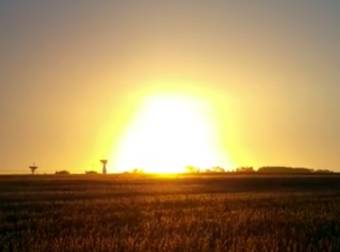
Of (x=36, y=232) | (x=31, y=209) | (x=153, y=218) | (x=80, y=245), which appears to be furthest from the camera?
(x=31, y=209)

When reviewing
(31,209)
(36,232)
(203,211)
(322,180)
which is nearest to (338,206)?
(203,211)

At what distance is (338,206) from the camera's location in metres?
31.8

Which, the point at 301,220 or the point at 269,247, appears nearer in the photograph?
the point at 269,247

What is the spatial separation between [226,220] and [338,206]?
10401 millimetres

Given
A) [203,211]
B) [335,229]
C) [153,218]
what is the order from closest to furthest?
[335,229]
[153,218]
[203,211]

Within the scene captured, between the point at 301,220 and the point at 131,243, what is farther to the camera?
the point at 301,220

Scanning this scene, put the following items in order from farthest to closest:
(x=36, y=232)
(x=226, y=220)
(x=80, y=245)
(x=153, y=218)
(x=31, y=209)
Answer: (x=31, y=209), (x=153, y=218), (x=226, y=220), (x=36, y=232), (x=80, y=245)

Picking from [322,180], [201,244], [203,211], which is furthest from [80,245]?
[322,180]

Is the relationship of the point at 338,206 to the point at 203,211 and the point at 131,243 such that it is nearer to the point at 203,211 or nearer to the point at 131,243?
the point at 203,211

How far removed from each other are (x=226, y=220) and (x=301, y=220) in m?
2.83

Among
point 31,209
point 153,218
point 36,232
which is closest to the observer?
point 36,232

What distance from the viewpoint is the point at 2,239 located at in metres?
18.7

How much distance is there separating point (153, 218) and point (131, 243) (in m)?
8.62

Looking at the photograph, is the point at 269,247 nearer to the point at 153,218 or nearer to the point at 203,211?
the point at 153,218
